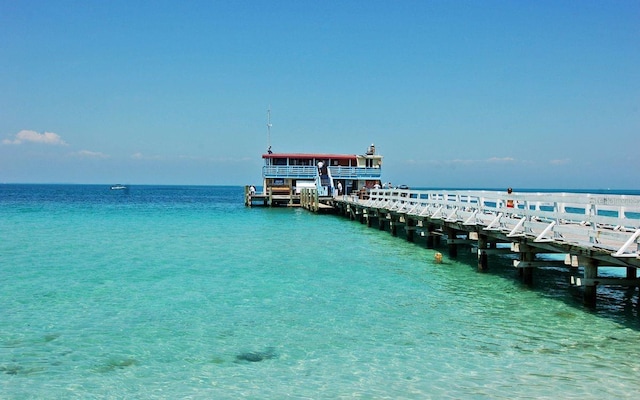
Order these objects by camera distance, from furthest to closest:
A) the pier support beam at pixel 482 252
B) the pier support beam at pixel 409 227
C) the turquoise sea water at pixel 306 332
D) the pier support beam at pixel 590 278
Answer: the pier support beam at pixel 409 227 < the pier support beam at pixel 482 252 < the pier support beam at pixel 590 278 < the turquoise sea water at pixel 306 332

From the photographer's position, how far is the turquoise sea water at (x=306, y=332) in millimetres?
8555

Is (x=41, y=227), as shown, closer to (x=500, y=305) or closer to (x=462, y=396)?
(x=500, y=305)

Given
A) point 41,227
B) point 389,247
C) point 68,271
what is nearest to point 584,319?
point 389,247

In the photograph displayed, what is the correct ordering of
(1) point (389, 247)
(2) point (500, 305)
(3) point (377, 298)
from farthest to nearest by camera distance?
1. (1) point (389, 247)
2. (3) point (377, 298)
3. (2) point (500, 305)

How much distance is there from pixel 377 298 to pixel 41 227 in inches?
1154

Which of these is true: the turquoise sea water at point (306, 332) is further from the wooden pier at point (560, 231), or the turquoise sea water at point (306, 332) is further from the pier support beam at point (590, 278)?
the wooden pier at point (560, 231)

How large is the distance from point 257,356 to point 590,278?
25.0 feet

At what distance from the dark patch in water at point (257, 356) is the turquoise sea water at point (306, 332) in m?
0.05

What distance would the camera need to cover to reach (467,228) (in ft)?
60.5

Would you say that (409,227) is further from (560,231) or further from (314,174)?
(314,174)

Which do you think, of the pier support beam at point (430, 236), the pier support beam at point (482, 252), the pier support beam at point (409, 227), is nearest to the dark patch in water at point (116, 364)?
the pier support beam at point (482, 252)

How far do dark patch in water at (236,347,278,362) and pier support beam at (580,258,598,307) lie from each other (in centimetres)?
717

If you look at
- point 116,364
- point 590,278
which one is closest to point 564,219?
point 590,278

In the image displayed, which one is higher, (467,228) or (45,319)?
(467,228)
